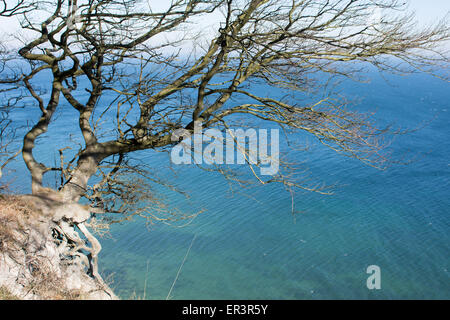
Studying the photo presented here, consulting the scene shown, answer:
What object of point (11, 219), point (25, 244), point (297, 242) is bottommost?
point (297, 242)

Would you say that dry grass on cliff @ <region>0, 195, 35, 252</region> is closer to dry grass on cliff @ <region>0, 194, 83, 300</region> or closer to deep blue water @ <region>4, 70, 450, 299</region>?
dry grass on cliff @ <region>0, 194, 83, 300</region>

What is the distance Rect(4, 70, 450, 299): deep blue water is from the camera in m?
12.0

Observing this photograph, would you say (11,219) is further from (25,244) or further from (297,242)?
(297,242)

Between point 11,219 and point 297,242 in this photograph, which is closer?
point 11,219

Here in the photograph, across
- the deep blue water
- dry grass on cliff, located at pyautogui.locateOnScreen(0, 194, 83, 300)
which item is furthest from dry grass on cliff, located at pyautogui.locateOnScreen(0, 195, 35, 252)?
the deep blue water

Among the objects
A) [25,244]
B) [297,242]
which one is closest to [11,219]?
[25,244]

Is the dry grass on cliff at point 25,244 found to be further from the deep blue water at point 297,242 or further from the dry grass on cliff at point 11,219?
the deep blue water at point 297,242

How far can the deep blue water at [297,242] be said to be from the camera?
1203cm

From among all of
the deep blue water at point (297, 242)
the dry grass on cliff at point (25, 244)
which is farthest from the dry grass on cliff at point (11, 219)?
the deep blue water at point (297, 242)

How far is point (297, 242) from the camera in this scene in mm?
14438

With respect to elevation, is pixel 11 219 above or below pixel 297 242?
above
